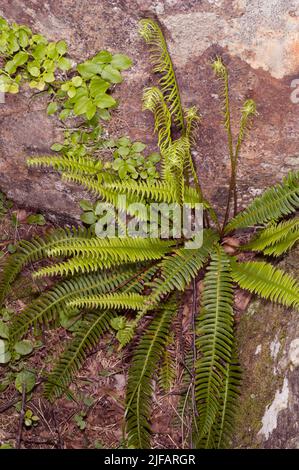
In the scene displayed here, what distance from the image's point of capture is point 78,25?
3434 mm

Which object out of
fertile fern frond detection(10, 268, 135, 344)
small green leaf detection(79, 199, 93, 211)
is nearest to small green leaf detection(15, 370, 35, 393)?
fertile fern frond detection(10, 268, 135, 344)

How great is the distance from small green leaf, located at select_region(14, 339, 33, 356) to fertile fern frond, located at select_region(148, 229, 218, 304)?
A: 106cm

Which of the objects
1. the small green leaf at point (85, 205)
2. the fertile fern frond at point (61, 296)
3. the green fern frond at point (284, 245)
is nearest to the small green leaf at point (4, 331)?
the fertile fern frond at point (61, 296)

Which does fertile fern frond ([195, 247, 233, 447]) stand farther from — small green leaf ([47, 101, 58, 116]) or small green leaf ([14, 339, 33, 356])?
small green leaf ([47, 101, 58, 116])

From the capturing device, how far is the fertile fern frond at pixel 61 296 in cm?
366

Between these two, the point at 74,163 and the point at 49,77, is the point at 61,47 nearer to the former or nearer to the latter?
the point at 49,77

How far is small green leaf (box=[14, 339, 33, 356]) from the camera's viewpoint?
3723 millimetres

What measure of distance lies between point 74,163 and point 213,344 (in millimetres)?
1528

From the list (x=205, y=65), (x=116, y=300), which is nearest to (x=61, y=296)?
(x=116, y=300)

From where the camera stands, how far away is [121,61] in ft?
11.3

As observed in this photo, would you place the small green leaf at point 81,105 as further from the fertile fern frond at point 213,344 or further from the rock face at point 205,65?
the fertile fern frond at point 213,344

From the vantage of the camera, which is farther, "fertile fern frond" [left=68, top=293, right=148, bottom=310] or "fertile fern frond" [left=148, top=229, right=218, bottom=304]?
"fertile fern frond" [left=148, top=229, right=218, bottom=304]

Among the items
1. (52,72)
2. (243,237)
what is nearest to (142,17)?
(52,72)

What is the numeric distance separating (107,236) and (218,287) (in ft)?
2.73
